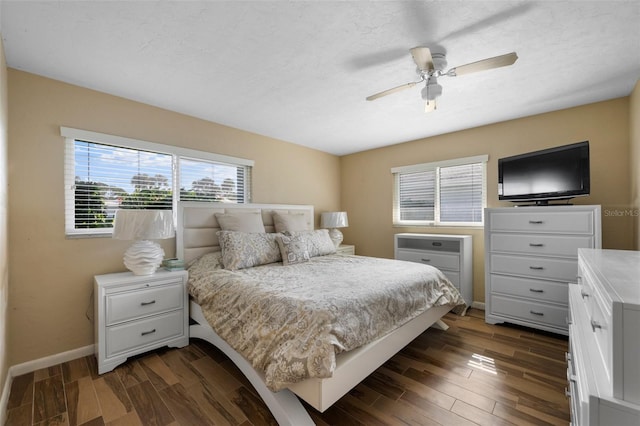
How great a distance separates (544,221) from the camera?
2668mm

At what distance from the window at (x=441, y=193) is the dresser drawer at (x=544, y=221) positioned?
0.65 m

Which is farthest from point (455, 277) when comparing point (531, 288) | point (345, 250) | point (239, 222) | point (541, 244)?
point (239, 222)

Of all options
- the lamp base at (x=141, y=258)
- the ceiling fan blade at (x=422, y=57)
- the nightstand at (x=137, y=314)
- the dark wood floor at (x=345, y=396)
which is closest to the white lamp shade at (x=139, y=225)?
the lamp base at (x=141, y=258)

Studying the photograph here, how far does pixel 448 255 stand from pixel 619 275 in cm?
248

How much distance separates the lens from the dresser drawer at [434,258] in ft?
11.1

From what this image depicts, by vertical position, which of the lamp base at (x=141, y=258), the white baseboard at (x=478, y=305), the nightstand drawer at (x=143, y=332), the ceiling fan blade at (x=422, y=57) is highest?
the ceiling fan blade at (x=422, y=57)

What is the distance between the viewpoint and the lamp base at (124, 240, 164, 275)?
7.69ft

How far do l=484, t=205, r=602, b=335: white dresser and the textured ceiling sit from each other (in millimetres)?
1183

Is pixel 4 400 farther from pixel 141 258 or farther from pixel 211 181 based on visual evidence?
pixel 211 181

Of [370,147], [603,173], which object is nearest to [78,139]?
[370,147]

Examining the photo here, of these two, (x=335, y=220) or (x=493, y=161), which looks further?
(x=335, y=220)

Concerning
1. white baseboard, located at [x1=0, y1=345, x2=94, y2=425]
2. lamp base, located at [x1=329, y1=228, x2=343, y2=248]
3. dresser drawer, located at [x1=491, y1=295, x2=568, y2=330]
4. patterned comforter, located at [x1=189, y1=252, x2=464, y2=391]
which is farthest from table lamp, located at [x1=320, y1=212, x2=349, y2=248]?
white baseboard, located at [x1=0, y1=345, x2=94, y2=425]

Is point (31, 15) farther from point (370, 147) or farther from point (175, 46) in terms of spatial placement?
point (370, 147)

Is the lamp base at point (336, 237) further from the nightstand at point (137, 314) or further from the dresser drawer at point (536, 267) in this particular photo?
the nightstand at point (137, 314)
